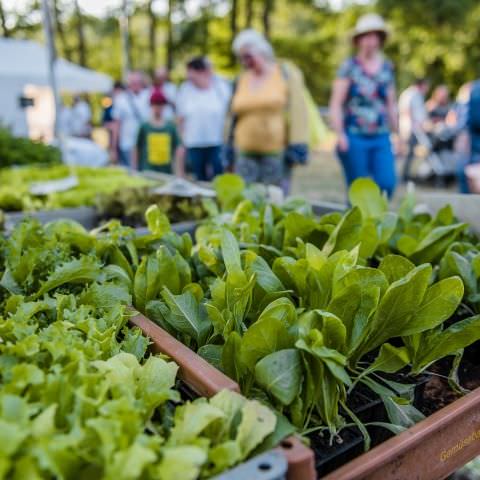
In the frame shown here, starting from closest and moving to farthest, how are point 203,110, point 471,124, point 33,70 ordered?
point 471,124
point 203,110
point 33,70

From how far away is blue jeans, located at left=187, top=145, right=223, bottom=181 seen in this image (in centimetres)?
500

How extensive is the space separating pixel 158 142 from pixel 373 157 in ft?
7.84

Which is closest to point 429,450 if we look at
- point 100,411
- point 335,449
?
point 335,449

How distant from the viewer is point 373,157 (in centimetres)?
377

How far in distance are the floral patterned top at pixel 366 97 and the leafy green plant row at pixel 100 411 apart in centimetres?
298

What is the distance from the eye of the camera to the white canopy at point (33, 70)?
869 centimetres

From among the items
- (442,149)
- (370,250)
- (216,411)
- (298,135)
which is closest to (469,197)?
(370,250)

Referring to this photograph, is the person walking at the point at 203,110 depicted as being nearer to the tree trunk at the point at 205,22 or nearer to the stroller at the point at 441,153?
the stroller at the point at 441,153

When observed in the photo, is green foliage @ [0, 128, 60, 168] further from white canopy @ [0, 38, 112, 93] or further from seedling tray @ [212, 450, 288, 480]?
seedling tray @ [212, 450, 288, 480]

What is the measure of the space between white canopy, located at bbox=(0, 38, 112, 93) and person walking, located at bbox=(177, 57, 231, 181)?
13.0ft

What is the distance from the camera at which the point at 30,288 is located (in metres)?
1.27

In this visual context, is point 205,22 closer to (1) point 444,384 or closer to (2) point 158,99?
(2) point 158,99

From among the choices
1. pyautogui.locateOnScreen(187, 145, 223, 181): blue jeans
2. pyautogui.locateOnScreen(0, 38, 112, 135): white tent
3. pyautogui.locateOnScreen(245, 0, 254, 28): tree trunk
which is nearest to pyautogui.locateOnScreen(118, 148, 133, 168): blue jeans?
pyautogui.locateOnScreen(0, 38, 112, 135): white tent

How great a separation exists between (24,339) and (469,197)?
4.79ft
